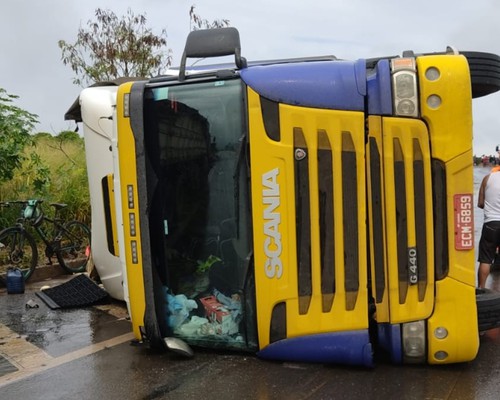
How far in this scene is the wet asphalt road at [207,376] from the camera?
383 cm

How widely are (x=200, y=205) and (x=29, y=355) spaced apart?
6.40 ft

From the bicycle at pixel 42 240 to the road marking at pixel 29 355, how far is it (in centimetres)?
265

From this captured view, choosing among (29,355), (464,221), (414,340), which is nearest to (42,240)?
(29,355)

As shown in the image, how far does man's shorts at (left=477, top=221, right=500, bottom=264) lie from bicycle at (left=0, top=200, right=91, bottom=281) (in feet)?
16.1

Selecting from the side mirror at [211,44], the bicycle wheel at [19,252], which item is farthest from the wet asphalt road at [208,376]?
the bicycle wheel at [19,252]

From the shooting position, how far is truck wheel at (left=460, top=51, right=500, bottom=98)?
4.18m

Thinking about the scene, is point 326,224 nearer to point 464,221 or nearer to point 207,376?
point 464,221

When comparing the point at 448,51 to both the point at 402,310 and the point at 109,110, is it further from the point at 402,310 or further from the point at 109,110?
the point at 109,110

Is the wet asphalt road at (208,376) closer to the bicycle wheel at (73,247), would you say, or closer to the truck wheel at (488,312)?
the truck wheel at (488,312)

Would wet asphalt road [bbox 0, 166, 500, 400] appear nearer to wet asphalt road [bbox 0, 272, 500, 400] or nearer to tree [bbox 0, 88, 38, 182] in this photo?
wet asphalt road [bbox 0, 272, 500, 400]

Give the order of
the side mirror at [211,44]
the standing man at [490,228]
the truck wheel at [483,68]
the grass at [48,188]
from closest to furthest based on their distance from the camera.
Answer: the truck wheel at [483,68] < the side mirror at [211,44] < the standing man at [490,228] < the grass at [48,188]

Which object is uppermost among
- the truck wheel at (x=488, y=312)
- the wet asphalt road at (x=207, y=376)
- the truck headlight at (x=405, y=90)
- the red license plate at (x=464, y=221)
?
the truck headlight at (x=405, y=90)

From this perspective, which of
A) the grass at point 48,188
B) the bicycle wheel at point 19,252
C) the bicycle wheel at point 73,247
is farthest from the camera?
the grass at point 48,188

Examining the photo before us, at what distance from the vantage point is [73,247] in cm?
912
